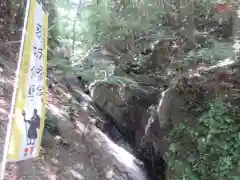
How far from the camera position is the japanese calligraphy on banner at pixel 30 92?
3.55 metres

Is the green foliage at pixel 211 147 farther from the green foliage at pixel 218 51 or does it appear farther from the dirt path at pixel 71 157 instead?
the dirt path at pixel 71 157

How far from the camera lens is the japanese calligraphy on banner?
355 cm

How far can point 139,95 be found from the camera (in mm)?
10078

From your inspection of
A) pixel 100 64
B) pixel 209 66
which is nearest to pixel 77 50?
pixel 100 64

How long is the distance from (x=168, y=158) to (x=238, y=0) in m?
3.85

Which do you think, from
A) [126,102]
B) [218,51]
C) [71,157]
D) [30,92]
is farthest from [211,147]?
[126,102]

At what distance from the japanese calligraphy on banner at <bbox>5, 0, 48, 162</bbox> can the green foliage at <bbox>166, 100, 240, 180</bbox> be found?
370 centimetres

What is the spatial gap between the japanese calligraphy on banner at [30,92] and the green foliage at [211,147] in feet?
12.1

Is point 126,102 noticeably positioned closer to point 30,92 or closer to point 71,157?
point 71,157

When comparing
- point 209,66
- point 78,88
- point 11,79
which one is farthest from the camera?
point 78,88

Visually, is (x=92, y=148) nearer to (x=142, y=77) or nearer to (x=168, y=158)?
(x=168, y=158)

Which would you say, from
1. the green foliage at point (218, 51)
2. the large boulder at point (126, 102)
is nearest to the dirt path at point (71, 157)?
the large boulder at point (126, 102)

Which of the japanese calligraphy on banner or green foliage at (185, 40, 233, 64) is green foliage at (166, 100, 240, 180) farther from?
the japanese calligraphy on banner

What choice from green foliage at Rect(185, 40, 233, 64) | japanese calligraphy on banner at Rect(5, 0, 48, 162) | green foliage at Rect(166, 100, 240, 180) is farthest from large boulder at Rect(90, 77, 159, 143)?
japanese calligraphy on banner at Rect(5, 0, 48, 162)
